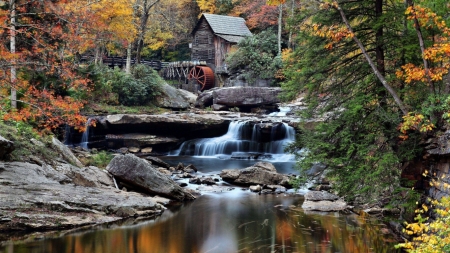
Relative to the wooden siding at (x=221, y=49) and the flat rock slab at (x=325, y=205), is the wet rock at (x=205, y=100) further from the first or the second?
the flat rock slab at (x=325, y=205)

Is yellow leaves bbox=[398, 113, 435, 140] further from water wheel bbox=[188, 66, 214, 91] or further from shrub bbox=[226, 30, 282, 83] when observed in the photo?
water wheel bbox=[188, 66, 214, 91]

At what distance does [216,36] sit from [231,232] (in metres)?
30.7

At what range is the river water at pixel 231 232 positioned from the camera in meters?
8.80

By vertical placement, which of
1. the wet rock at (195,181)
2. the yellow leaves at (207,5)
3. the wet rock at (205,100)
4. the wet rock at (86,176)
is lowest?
the wet rock at (195,181)

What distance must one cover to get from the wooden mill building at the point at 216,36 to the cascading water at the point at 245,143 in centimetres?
1382

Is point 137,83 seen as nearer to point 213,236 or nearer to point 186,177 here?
point 186,177

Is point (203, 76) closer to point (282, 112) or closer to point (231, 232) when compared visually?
point (282, 112)

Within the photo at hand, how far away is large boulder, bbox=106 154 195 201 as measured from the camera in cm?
1286

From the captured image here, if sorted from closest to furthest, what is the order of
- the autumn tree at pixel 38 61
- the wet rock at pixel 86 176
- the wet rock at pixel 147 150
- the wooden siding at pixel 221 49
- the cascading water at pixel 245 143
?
the autumn tree at pixel 38 61
the wet rock at pixel 86 176
the cascading water at pixel 245 143
the wet rock at pixel 147 150
the wooden siding at pixel 221 49

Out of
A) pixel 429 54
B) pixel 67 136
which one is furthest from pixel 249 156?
pixel 429 54

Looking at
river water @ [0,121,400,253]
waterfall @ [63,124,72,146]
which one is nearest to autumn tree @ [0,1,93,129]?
waterfall @ [63,124,72,146]

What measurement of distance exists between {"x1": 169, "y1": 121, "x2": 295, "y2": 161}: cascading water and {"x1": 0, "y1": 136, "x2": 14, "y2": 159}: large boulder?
513 inches

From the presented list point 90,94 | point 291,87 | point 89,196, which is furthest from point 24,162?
point 90,94

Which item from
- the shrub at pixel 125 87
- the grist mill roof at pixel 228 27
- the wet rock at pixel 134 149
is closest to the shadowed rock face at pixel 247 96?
the shrub at pixel 125 87
